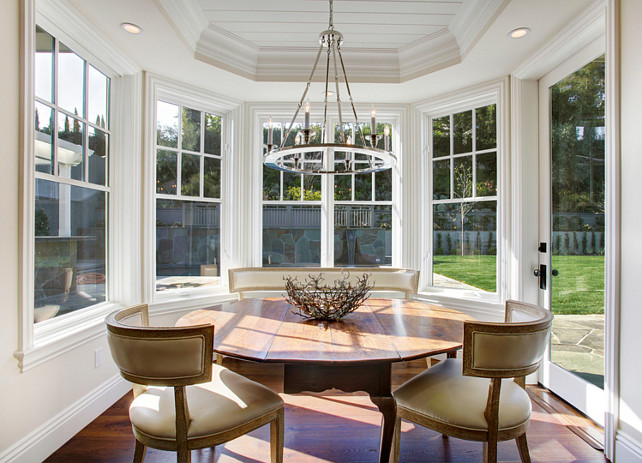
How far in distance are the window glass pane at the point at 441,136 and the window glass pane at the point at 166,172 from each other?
2531 mm

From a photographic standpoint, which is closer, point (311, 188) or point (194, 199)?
point (194, 199)

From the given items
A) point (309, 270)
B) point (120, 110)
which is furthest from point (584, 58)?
point (120, 110)

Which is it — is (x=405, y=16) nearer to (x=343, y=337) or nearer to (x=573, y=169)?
(x=573, y=169)

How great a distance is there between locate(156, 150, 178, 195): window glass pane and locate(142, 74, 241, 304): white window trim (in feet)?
0.35

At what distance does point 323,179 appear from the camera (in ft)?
12.5

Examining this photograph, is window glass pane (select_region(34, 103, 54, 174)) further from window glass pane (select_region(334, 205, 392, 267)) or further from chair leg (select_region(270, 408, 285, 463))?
window glass pane (select_region(334, 205, 392, 267))

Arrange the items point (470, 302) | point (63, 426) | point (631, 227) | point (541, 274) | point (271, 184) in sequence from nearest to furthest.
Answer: point (631, 227) < point (63, 426) < point (541, 274) < point (470, 302) < point (271, 184)

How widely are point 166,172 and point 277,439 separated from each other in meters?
2.53

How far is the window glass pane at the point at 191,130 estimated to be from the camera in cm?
343

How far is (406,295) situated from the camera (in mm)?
3312

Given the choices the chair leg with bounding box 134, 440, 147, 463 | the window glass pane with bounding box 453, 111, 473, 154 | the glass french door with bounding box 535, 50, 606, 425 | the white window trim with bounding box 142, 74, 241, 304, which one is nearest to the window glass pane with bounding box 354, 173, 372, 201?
the window glass pane with bounding box 453, 111, 473, 154

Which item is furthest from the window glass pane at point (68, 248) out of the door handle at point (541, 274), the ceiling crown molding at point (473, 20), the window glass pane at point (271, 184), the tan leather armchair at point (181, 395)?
the door handle at point (541, 274)

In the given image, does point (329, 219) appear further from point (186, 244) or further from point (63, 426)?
point (63, 426)

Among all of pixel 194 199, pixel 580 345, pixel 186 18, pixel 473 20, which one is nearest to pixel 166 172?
pixel 194 199
